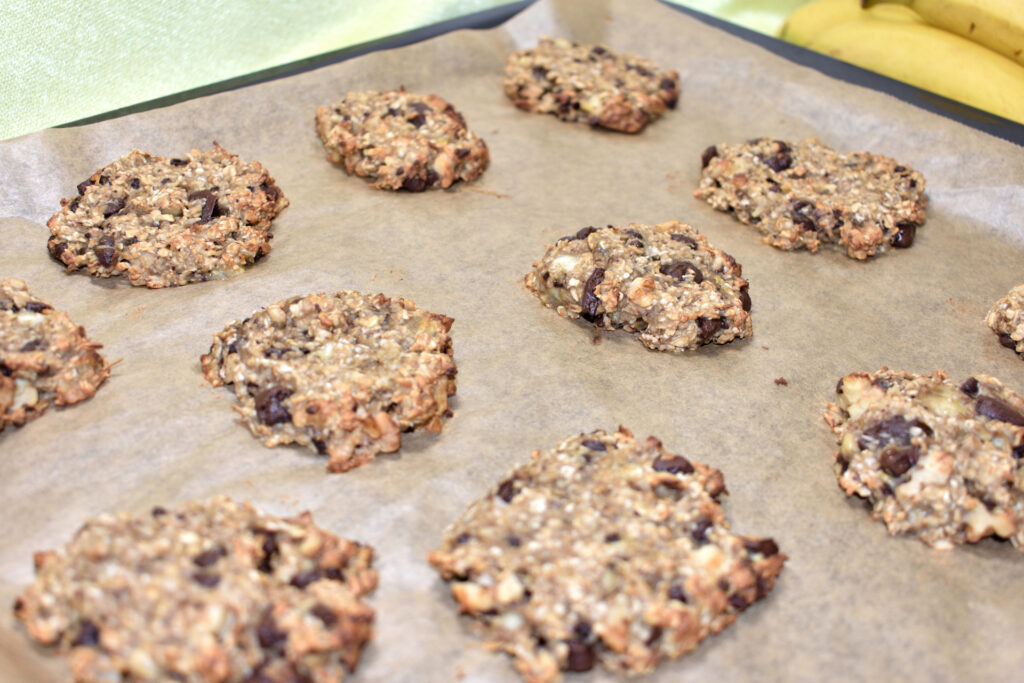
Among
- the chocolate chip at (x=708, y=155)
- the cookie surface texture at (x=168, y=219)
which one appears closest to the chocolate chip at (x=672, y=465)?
the cookie surface texture at (x=168, y=219)

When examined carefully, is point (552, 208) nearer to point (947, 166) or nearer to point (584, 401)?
point (584, 401)

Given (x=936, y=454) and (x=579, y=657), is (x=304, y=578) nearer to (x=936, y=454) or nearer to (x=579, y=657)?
(x=579, y=657)

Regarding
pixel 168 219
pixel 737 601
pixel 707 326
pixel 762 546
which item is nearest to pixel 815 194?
pixel 707 326

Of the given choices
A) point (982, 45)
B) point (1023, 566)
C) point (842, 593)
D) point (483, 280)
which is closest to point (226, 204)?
point (483, 280)

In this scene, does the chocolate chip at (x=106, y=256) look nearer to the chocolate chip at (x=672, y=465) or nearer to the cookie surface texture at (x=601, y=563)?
the cookie surface texture at (x=601, y=563)

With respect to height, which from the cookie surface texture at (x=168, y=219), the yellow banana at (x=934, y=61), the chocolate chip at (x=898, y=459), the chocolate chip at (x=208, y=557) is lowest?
the chocolate chip at (x=898, y=459)
